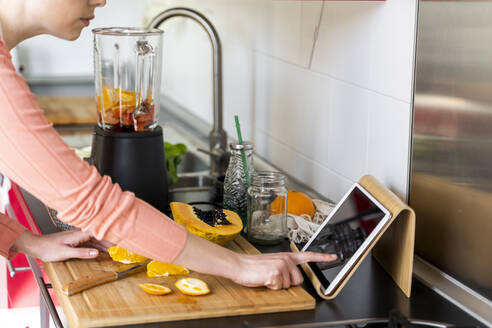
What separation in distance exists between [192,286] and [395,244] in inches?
14.4

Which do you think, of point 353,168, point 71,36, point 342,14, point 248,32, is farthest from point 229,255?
point 248,32

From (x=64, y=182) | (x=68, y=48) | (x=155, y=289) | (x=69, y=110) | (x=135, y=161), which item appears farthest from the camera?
(x=68, y=48)

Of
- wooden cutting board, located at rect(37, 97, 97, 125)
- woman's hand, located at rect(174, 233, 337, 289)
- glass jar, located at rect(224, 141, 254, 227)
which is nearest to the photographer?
woman's hand, located at rect(174, 233, 337, 289)

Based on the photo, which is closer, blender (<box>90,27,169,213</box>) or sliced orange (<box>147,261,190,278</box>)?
sliced orange (<box>147,261,190,278</box>)

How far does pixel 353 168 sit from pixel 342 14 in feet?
1.22

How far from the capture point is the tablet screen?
1126 mm

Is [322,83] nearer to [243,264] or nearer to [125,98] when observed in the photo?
[125,98]

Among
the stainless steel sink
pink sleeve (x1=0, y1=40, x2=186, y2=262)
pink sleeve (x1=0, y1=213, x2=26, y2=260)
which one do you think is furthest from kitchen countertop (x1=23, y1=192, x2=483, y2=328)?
the stainless steel sink

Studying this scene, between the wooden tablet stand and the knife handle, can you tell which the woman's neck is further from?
the wooden tablet stand

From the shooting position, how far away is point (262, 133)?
2.17m

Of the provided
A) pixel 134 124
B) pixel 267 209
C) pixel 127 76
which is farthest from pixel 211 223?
pixel 127 76

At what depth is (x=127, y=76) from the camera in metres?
1.92

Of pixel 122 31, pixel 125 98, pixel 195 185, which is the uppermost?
pixel 122 31

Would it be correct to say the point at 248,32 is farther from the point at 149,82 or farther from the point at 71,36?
the point at 71,36
